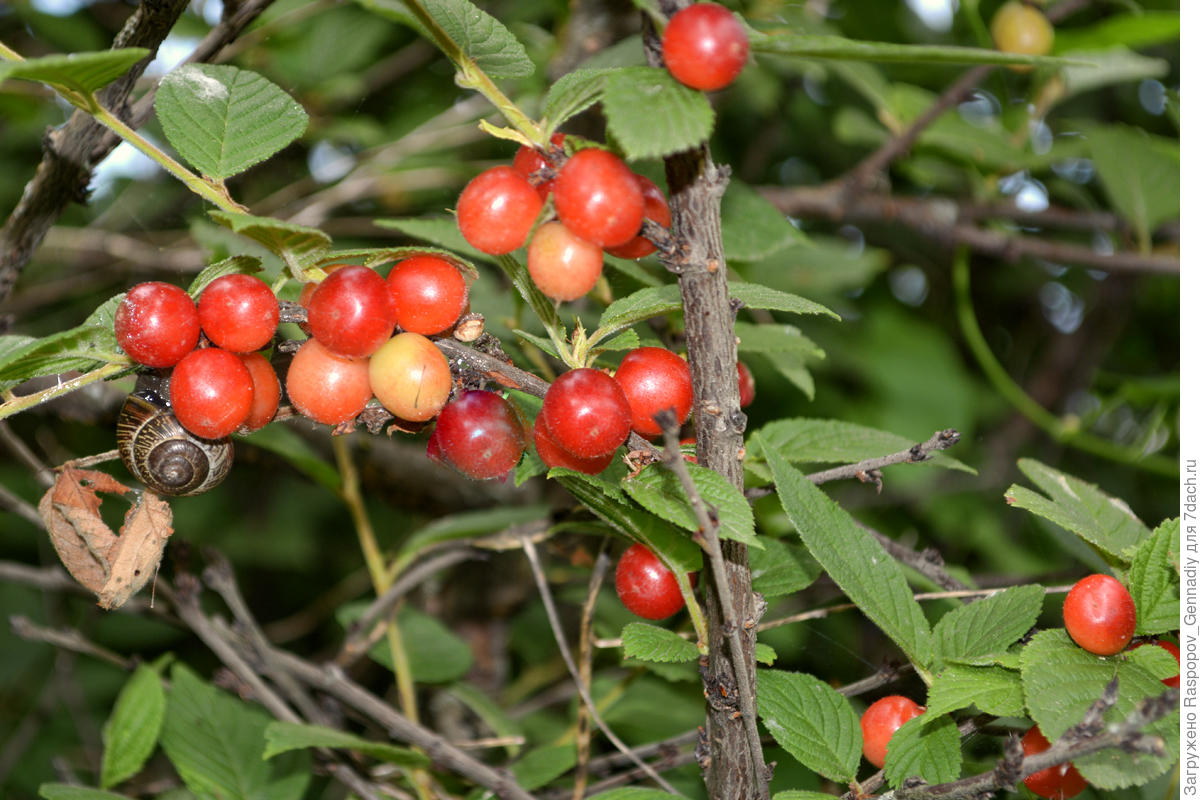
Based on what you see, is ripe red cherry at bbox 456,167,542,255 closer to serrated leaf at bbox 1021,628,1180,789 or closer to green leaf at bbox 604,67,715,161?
green leaf at bbox 604,67,715,161

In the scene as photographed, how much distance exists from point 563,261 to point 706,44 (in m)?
0.17

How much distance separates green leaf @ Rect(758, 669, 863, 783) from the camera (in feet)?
2.46

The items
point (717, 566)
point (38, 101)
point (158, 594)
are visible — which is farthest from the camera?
point (38, 101)

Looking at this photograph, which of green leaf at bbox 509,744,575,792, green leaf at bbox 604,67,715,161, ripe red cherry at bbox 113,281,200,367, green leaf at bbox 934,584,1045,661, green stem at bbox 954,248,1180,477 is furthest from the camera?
green stem at bbox 954,248,1180,477

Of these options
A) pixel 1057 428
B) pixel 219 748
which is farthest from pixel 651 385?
pixel 1057 428

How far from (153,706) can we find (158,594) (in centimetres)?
22

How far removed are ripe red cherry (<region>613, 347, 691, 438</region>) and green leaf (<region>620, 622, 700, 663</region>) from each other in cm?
17

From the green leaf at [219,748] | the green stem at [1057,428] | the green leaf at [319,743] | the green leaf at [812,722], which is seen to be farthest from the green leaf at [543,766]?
the green stem at [1057,428]

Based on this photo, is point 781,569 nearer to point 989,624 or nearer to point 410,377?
point 989,624

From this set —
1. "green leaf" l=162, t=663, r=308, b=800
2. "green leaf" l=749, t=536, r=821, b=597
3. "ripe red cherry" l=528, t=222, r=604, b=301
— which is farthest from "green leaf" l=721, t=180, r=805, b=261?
"green leaf" l=162, t=663, r=308, b=800

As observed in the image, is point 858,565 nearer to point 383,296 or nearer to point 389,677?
point 383,296

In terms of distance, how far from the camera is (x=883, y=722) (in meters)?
0.79

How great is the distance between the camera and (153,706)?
110cm
